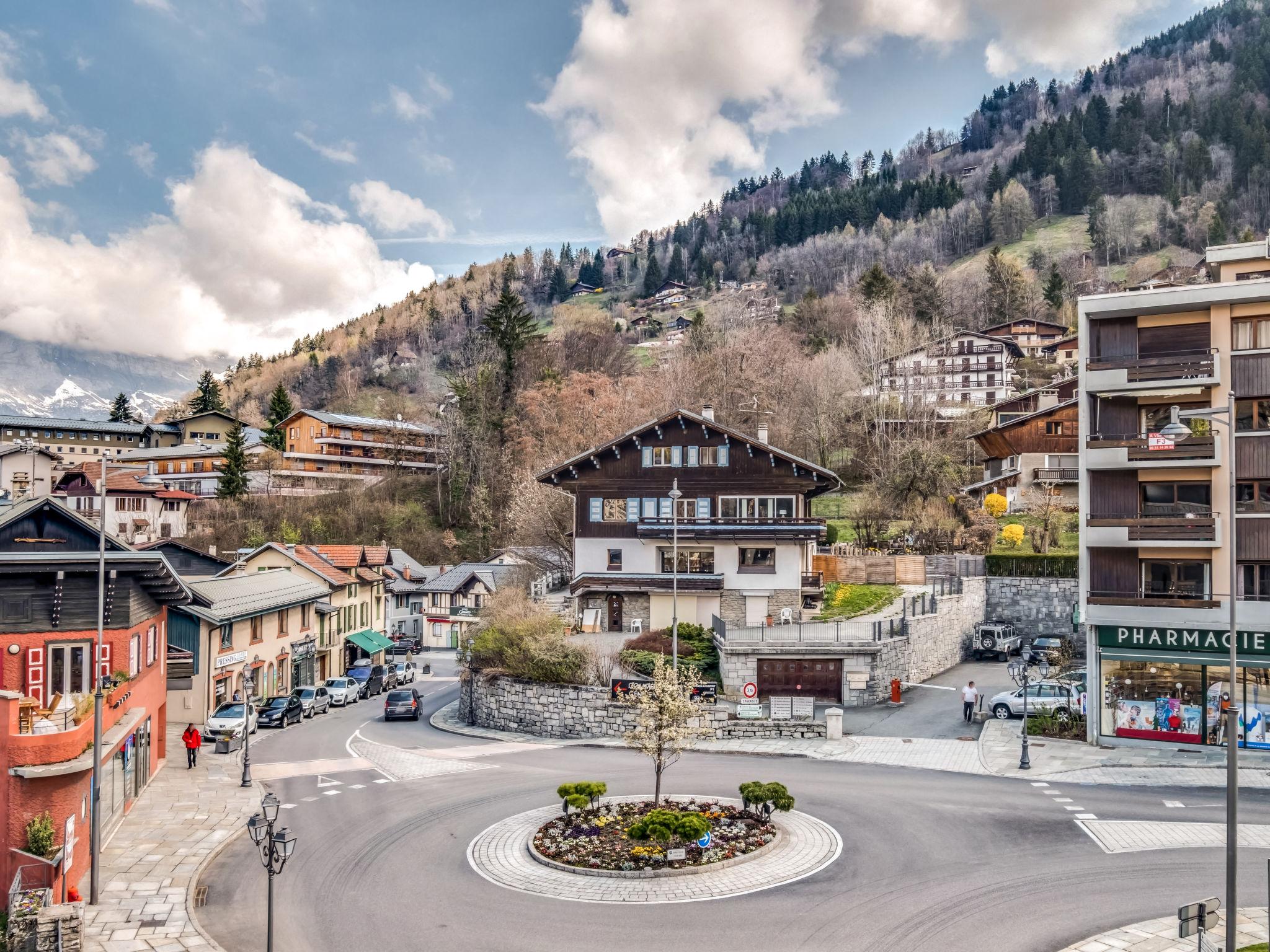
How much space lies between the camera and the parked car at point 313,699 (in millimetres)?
39438

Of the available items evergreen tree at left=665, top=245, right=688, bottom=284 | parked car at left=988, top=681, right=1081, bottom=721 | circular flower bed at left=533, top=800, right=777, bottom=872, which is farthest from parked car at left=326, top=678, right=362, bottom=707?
evergreen tree at left=665, top=245, right=688, bottom=284

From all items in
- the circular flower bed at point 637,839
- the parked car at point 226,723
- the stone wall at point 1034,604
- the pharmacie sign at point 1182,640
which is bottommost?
the parked car at point 226,723

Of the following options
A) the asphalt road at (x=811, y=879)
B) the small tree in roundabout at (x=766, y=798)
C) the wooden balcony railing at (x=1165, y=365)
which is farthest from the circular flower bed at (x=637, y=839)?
the wooden balcony railing at (x=1165, y=365)

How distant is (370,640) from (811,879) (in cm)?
4608

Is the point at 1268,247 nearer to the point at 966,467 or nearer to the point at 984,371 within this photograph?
the point at 966,467

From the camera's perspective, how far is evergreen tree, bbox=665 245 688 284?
181625 millimetres

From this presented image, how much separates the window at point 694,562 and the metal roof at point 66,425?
99.7 m

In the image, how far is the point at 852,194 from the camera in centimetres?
17975

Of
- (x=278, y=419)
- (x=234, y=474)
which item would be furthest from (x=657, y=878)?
(x=278, y=419)

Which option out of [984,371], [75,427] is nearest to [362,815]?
[984,371]

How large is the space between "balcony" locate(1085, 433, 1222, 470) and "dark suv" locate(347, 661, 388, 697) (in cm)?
3573

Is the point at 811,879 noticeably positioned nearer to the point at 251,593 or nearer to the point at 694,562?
the point at 694,562

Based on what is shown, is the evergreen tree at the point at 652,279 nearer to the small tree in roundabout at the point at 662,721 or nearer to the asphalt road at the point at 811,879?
the asphalt road at the point at 811,879

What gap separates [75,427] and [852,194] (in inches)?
5533
